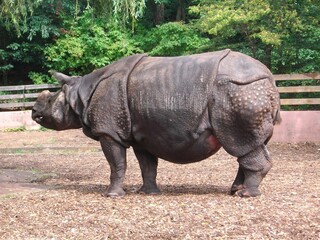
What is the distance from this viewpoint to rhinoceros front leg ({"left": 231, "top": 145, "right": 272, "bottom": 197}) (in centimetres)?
688

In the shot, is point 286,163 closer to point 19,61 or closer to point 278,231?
point 278,231

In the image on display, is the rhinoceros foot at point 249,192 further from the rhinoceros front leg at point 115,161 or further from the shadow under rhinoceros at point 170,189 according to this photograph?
the rhinoceros front leg at point 115,161

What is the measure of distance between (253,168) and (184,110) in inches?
38.6

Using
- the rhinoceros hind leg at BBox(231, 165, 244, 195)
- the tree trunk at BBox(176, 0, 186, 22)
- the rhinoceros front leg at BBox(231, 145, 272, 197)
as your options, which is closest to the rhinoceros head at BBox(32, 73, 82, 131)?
the rhinoceros hind leg at BBox(231, 165, 244, 195)

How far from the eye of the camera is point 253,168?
22.7ft

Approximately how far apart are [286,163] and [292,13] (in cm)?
537

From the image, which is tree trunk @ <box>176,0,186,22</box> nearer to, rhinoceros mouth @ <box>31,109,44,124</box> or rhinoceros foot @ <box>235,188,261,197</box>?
rhinoceros mouth @ <box>31,109,44,124</box>

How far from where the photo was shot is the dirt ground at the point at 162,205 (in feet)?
18.4

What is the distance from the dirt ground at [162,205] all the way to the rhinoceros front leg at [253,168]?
0.46 ft

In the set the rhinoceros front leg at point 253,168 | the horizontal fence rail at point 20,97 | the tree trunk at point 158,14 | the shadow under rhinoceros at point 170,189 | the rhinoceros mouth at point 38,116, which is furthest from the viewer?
the tree trunk at point 158,14

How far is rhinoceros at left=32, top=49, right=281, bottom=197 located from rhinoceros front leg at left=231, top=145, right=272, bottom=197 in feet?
0.04

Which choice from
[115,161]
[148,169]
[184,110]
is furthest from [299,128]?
[184,110]

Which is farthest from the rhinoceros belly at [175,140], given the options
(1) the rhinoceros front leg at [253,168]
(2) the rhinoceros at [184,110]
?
(1) the rhinoceros front leg at [253,168]

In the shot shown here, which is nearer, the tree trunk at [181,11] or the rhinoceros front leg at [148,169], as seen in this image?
the rhinoceros front leg at [148,169]
